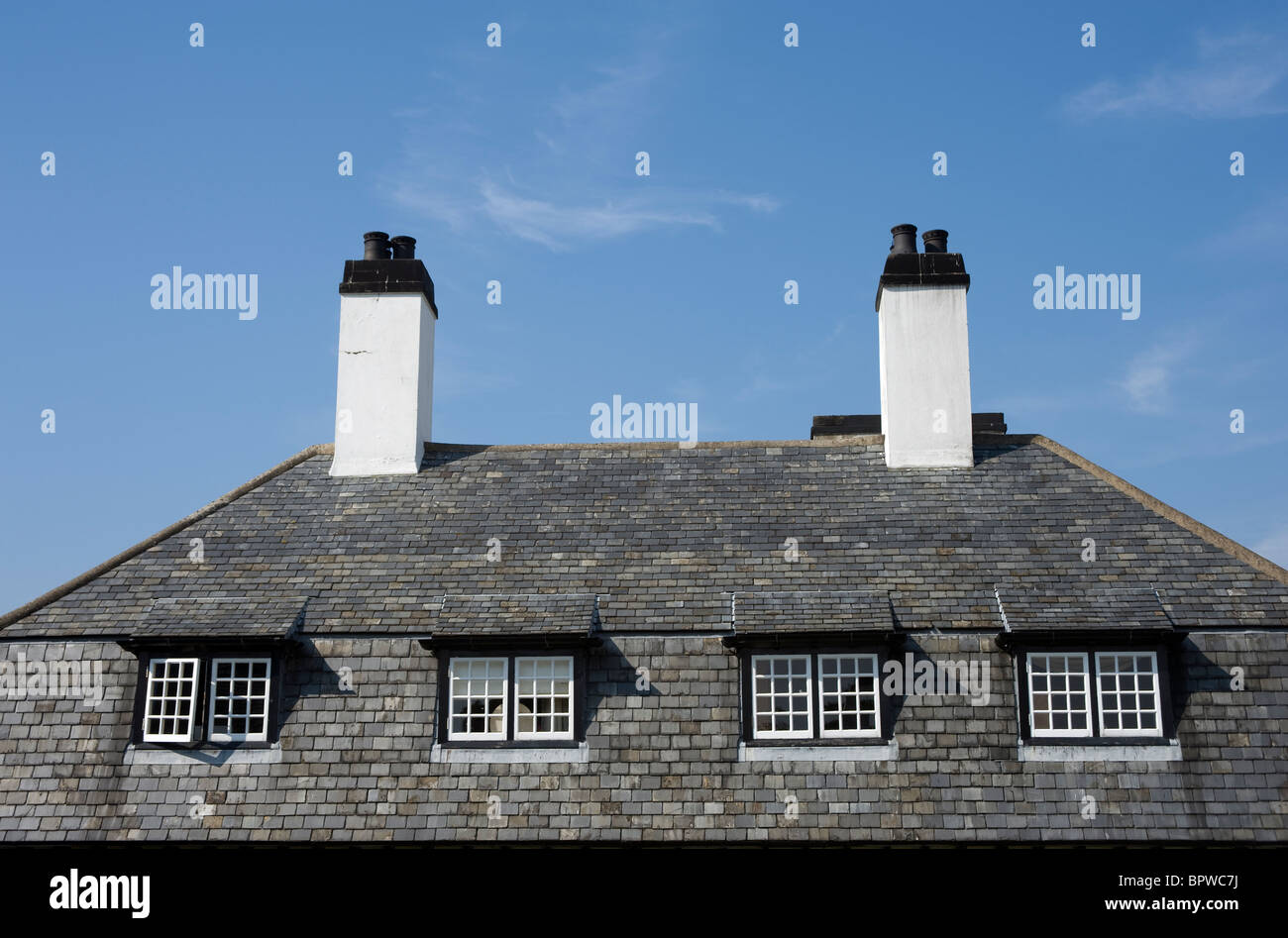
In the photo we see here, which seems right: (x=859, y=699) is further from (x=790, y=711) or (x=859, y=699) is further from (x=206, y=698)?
(x=206, y=698)

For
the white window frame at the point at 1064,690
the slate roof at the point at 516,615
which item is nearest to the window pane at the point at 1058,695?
the white window frame at the point at 1064,690

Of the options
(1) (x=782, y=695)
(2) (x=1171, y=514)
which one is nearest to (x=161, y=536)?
(1) (x=782, y=695)

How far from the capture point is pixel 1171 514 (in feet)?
50.3

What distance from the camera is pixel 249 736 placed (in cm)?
1342

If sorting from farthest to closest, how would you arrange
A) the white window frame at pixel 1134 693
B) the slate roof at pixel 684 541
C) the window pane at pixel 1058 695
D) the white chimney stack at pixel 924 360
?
1. the white chimney stack at pixel 924 360
2. the slate roof at pixel 684 541
3. the window pane at pixel 1058 695
4. the white window frame at pixel 1134 693

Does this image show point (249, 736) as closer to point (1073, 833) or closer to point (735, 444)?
point (735, 444)

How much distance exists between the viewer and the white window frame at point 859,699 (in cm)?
1314

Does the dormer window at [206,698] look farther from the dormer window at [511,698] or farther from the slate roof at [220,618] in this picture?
the dormer window at [511,698]

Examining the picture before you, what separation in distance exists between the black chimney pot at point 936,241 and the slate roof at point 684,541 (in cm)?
302

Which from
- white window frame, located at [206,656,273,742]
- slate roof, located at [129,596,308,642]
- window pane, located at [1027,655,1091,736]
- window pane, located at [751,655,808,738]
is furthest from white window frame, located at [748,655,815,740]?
white window frame, located at [206,656,273,742]

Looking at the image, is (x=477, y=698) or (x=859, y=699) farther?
(x=477, y=698)

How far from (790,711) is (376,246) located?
9946 mm
